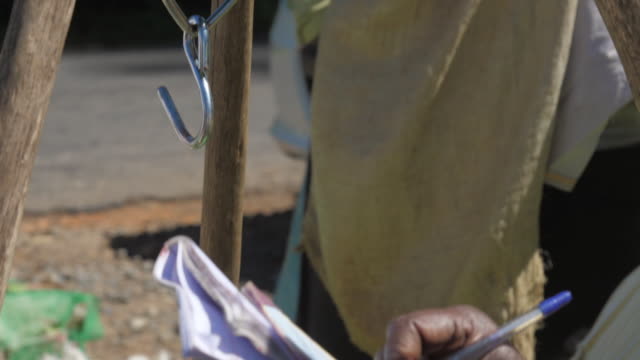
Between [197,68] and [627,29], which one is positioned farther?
[197,68]

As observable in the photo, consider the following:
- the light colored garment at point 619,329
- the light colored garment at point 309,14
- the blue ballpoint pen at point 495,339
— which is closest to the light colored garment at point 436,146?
the light colored garment at point 309,14

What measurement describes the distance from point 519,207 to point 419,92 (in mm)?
282

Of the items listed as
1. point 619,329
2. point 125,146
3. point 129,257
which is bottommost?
point 125,146

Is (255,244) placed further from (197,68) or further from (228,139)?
(197,68)

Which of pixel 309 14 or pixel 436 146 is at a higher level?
pixel 309 14

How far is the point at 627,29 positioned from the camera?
42.3 inches

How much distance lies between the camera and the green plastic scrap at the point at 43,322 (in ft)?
9.54

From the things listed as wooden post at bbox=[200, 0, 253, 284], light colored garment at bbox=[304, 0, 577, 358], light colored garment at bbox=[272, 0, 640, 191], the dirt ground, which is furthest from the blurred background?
wooden post at bbox=[200, 0, 253, 284]

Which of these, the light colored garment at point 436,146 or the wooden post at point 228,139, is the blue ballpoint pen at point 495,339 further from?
the light colored garment at point 436,146

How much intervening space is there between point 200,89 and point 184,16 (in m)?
0.13

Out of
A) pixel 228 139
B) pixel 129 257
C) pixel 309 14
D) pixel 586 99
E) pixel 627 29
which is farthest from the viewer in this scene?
pixel 129 257

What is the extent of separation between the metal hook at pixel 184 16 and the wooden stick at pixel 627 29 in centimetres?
51

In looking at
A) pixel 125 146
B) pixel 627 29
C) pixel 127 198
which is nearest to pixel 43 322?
pixel 627 29

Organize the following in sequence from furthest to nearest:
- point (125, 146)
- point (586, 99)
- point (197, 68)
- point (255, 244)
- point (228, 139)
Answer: point (125, 146) < point (255, 244) < point (586, 99) < point (228, 139) < point (197, 68)
